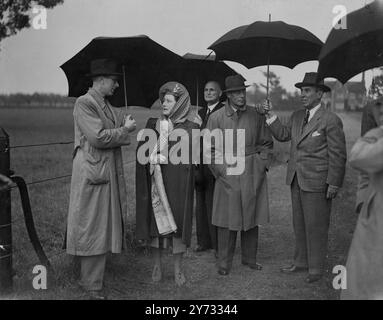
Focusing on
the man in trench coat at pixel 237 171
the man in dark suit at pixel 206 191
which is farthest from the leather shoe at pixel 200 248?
the man in trench coat at pixel 237 171

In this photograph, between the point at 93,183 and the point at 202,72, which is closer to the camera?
the point at 93,183

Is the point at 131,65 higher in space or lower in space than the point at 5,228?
higher

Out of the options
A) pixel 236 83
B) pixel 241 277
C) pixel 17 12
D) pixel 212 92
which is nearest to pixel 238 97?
pixel 236 83

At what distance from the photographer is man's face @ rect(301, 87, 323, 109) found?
170 inches

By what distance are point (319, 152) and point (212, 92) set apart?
1438 mm

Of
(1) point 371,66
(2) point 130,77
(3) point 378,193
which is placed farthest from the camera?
(2) point 130,77

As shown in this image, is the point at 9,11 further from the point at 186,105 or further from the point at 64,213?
the point at 64,213

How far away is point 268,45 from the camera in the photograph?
15.6 ft

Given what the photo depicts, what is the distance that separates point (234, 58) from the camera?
4840 mm

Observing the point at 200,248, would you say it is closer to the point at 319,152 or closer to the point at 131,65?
the point at 319,152

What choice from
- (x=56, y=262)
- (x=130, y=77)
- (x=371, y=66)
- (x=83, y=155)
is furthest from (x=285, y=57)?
(x=56, y=262)

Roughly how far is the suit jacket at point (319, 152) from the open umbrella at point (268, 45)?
64 cm

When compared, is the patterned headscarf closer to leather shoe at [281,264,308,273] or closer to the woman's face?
the woman's face

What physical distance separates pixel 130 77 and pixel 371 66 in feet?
6.67
